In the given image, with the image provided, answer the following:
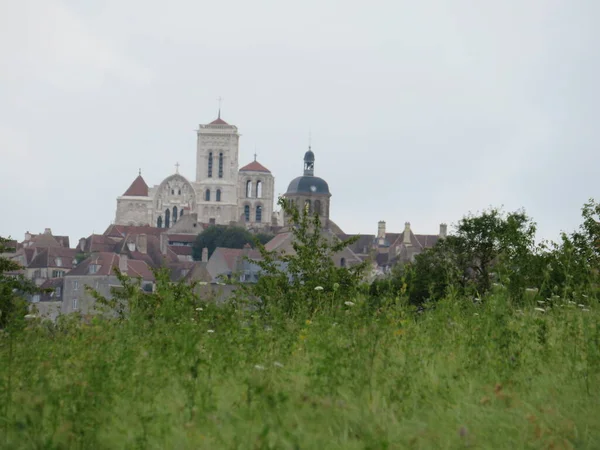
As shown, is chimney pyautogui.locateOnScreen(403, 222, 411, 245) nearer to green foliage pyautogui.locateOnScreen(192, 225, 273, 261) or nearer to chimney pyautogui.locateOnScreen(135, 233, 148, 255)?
green foliage pyautogui.locateOnScreen(192, 225, 273, 261)

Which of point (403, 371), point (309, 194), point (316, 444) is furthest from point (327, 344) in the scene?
point (309, 194)

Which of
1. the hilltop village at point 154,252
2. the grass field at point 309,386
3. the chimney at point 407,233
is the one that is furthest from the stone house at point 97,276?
the grass field at point 309,386

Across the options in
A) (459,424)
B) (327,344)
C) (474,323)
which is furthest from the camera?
(474,323)

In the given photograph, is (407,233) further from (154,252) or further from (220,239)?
(154,252)

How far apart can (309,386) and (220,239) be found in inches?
6594

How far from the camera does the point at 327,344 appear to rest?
24.3ft

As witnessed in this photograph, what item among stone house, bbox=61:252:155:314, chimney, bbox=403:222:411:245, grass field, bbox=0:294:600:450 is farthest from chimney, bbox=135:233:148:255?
grass field, bbox=0:294:600:450

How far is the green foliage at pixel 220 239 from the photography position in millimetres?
171750

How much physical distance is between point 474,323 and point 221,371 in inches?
112

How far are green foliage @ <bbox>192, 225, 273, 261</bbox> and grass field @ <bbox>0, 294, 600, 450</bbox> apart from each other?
161053 mm

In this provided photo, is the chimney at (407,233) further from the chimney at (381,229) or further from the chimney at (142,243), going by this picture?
the chimney at (142,243)

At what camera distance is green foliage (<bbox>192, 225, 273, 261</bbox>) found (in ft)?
563

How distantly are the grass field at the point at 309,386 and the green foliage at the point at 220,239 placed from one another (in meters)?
161

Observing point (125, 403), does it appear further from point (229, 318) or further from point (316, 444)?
point (229, 318)
